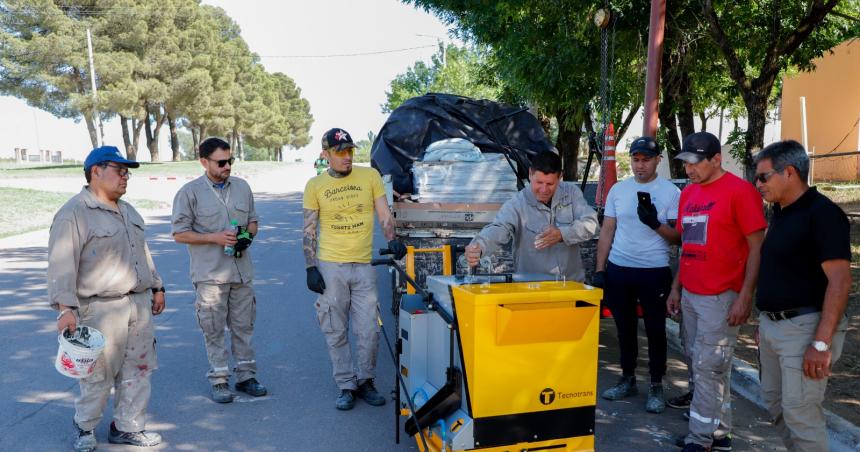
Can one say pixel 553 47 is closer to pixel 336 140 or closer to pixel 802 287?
pixel 336 140

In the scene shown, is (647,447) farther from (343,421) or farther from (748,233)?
(343,421)

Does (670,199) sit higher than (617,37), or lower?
lower

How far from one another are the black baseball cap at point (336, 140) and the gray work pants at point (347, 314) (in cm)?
88

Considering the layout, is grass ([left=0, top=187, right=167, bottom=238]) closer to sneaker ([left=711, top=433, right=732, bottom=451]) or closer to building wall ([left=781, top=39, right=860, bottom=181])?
sneaker ([left=711, top=433, right=732, bottom=451])

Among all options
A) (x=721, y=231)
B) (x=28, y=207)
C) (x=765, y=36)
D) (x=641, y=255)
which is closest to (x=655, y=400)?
(x=641, y=255)

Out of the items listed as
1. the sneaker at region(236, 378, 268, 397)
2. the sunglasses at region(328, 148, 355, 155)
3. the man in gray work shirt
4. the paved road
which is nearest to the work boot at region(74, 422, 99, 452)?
the paved road

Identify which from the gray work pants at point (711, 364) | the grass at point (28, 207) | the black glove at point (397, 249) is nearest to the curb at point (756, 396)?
the gray work pants at point (711, 364)

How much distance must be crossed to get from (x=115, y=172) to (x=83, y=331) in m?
1.00

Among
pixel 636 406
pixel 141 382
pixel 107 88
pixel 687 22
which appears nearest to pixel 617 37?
pixel 687 22

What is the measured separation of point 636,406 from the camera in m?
5.00

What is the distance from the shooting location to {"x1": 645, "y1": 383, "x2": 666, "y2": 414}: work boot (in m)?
4.83

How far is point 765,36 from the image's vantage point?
959cm

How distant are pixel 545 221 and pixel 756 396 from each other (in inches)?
92.2

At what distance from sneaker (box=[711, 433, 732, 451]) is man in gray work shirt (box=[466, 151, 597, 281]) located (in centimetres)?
132
